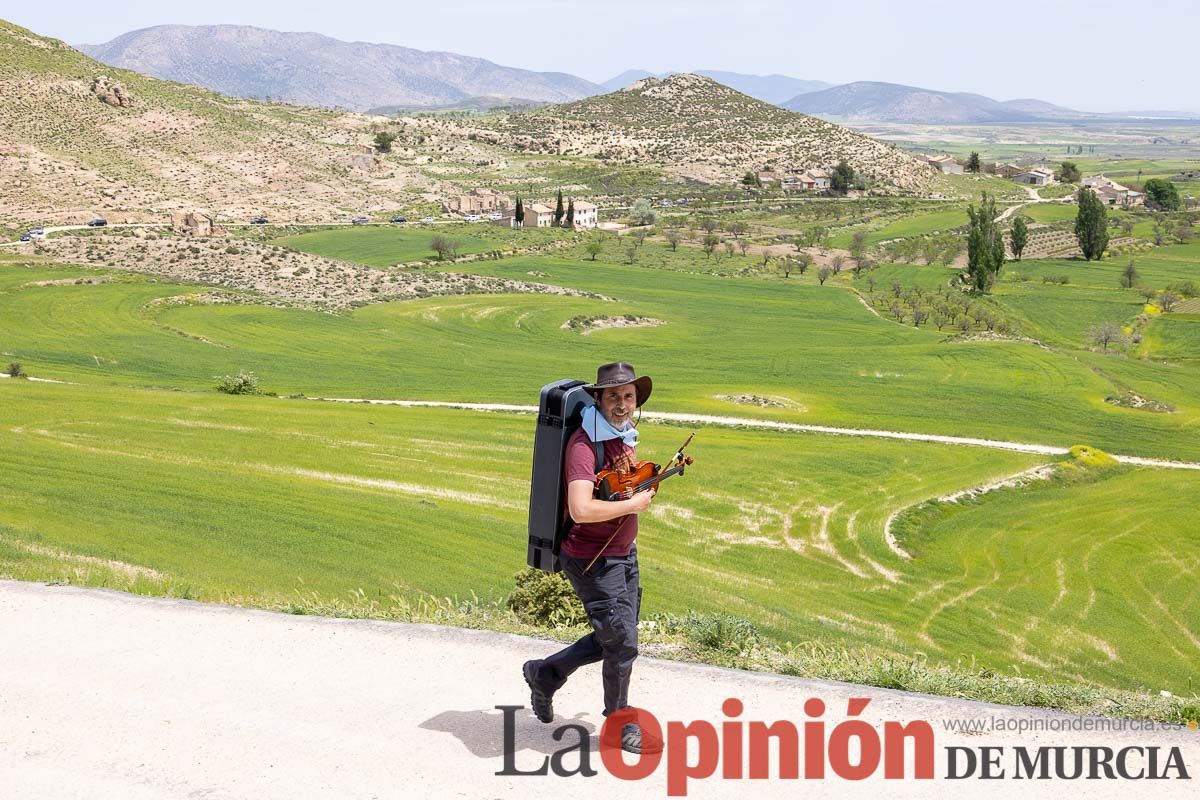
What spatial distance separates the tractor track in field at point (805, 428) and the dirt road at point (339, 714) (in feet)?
127

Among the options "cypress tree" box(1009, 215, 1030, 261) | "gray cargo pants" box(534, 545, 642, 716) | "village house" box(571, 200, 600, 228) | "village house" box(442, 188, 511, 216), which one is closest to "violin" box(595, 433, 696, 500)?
"gray cargo pants" box(534, 545, 642, 716)

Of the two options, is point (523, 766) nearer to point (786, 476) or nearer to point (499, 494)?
point (499, 494)

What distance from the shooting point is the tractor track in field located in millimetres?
48781

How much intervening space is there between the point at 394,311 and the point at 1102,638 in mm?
68459

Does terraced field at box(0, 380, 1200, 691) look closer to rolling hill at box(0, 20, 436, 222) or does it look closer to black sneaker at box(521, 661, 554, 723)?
black sneaker at box(521, 661, 554, 723)

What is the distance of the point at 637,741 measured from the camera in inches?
337

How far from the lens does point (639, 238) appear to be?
142125 mm

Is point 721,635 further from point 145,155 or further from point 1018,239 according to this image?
point 145,155

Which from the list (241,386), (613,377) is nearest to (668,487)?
(241,386)

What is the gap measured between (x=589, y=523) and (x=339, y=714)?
10.2ft

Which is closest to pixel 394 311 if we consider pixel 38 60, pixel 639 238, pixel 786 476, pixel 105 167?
pixel 786 476

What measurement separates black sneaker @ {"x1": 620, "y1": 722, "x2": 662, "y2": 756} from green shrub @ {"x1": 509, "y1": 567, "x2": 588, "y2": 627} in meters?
5.31

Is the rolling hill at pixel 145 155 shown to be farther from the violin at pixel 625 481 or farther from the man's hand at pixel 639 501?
the man's hand at pixel 639 501

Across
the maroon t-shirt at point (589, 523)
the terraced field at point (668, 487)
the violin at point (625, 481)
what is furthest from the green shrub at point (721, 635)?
the terraced field at point (668, 487)
